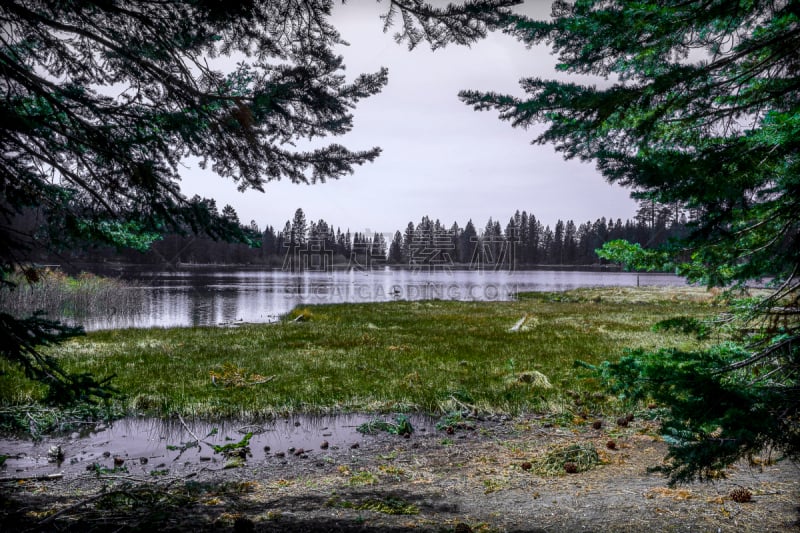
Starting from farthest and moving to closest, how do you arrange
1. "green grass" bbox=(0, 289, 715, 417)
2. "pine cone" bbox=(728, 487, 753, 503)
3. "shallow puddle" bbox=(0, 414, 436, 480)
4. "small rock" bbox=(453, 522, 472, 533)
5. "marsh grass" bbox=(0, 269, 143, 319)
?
"marsh grass" bbox=(0, 269, 143, 319) → "green grass" bbox=(0, 289, 715, 417) → "shallow puddle" bbox=(0, 414, 436, 480) → "pine cone" bbox=(728, 487, 753, 503) → "small rock" bbox=(453, 522, 472, 533)

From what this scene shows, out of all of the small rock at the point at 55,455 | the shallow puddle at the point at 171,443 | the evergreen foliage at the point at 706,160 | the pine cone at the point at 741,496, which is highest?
the evergreen foliage at the point at 706,160

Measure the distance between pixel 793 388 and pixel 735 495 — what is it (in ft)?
4.30

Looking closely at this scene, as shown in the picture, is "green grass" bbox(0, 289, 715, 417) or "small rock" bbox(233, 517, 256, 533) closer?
"small rock" bbox(233, 517, 256, 533)

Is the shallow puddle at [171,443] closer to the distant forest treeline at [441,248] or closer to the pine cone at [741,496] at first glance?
the pine cone at [741,496]

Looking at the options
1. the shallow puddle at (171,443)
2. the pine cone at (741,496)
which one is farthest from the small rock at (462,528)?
the shallow puddle at (171,443)

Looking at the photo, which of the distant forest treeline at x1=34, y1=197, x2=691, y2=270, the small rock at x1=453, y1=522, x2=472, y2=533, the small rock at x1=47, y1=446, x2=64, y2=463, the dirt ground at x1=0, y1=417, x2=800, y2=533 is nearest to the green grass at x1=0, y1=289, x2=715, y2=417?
the dirt ground at x1=0, y1=417, x2=800, y2=533

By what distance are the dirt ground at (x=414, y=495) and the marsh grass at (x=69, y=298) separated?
23.0 meters

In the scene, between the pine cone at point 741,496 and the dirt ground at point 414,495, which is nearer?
the dirt ground at point 414,495

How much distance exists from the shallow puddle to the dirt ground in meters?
0.16

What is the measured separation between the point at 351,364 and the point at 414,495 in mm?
7817

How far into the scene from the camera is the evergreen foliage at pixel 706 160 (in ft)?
8.80

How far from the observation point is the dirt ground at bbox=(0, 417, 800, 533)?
3475 mm

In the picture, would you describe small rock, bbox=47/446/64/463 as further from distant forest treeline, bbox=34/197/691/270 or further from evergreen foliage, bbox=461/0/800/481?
distant forest treeline, bbox=34/197/691/270

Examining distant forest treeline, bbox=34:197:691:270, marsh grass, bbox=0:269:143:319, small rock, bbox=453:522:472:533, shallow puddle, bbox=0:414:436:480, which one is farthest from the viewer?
distant forest treeline, bbox=34:197:691:270
